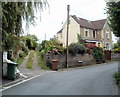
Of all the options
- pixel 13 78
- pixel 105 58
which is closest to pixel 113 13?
pixel 13 78

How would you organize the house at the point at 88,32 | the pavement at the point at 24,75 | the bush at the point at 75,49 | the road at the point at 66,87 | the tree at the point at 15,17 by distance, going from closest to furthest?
the road at the point at 66,87 < the tree at the point at 15,17 < the pavement at the point at 24,75 < the bush at the point at 75,49 < the house at the point at 88,32

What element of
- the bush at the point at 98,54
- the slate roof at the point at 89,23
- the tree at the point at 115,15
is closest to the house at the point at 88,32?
the slate roof at the point at 89,23

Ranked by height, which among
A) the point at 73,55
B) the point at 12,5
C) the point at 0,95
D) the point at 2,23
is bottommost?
the point at 0,95

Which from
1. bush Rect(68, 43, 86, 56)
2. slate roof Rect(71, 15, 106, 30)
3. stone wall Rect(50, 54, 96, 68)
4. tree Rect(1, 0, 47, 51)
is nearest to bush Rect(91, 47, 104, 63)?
stone wall Rect(50, 54, 96, 68)

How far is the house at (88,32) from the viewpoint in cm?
3447

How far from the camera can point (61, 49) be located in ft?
66.7

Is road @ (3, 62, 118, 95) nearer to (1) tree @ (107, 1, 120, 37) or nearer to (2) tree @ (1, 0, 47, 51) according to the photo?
(2) tree @ (1, 0, 47, 51)

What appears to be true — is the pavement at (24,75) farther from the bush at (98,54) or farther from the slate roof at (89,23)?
the slate roof at (89,23)

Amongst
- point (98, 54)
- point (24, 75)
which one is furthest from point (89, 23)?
point (24, 75)

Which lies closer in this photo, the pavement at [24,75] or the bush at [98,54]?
the pavement at [24,75]

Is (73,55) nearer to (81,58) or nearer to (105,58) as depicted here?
(81,58)

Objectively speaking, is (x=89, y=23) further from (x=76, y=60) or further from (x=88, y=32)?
(x=76, y=60)

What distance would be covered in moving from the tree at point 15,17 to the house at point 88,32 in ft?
84.2

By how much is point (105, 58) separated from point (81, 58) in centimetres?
643
